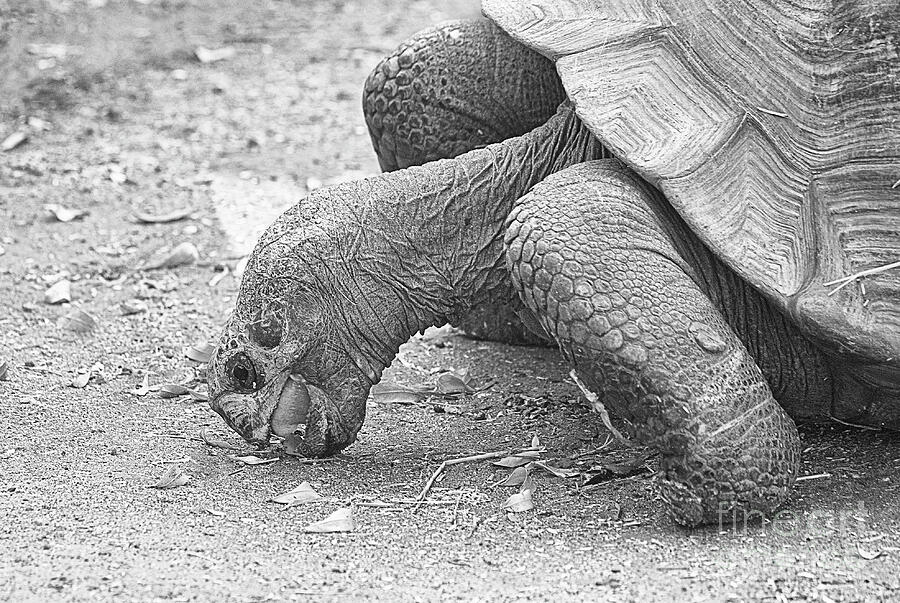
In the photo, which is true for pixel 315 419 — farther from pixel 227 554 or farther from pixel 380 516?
pixel 227 554

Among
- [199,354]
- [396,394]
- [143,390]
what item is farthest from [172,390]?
[396,394]

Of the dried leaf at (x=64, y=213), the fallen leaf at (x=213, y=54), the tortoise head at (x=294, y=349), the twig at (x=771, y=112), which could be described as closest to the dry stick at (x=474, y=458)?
the tortoise head at (x=294, y=349)

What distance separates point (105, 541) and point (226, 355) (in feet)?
2.54

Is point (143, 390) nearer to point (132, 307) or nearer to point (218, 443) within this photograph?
point (218, 443)

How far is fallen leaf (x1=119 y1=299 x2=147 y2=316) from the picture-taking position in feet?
17.6

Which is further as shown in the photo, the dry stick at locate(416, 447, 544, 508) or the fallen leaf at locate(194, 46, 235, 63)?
the fallen leaf at locate(194, 46, 235, 63)

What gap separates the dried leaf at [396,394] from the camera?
14.9 feet

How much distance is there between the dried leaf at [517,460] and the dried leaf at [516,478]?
0.11m

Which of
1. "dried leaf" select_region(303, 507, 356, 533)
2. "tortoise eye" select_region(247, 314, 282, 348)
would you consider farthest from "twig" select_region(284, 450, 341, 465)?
"dried leaf" select_region(303, 507, 356, 533)

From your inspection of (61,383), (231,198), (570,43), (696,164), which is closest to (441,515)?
(696,164)

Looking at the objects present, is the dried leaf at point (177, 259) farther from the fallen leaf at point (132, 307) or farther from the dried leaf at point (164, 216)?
the dried leaf at point (164, 216)

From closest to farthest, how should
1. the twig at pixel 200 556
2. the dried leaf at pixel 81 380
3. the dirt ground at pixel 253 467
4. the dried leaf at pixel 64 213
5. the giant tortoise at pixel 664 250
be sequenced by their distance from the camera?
the dirt ground at pixel 253 467, the twig at pixel 200 556, the giant tortoise at pixel 664 250, the dried leaf at pixel 81 380, the dried leaf at pixel 64 213

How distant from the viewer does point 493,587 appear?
3004 millimetres

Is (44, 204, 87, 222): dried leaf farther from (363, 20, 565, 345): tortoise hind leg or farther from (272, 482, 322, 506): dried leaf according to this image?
(272, 482, 322, 506): dried leaf
